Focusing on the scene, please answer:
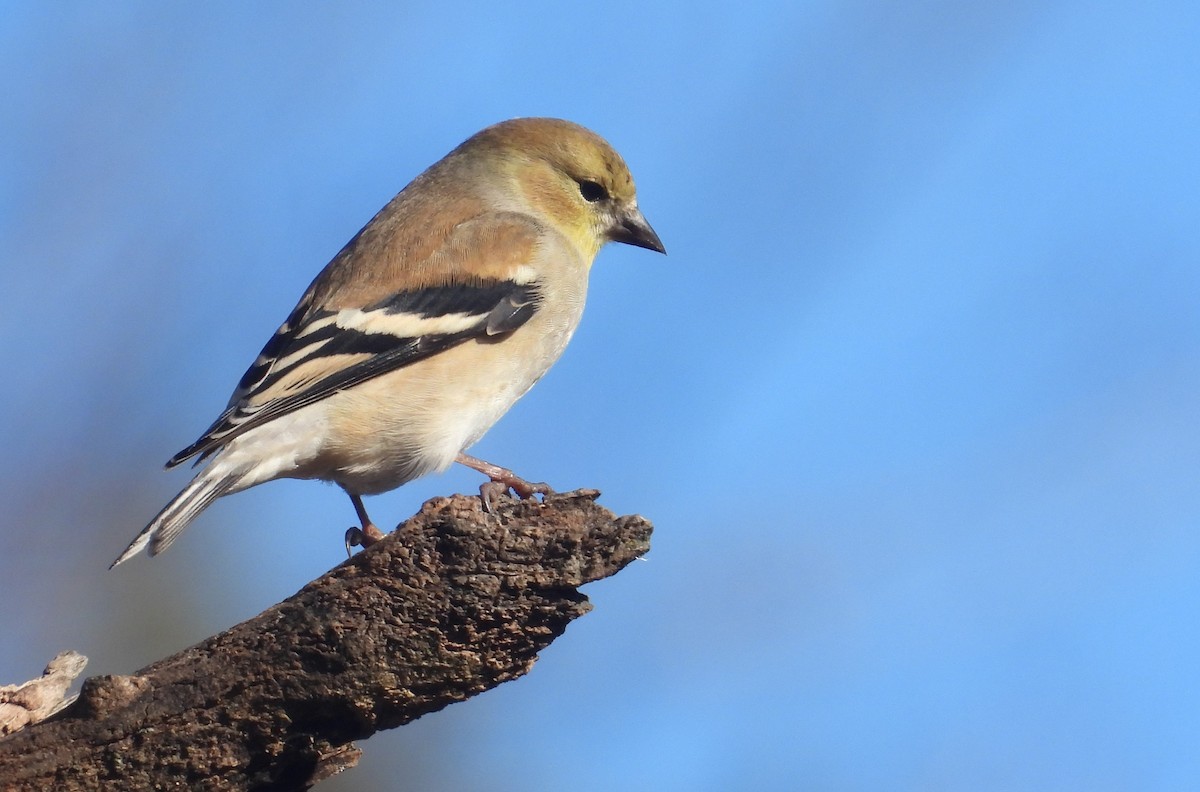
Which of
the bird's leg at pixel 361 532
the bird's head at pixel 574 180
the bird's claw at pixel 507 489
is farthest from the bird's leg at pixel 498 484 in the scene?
the bird's head at pixel 574 180

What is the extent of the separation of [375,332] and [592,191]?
6.84 ft

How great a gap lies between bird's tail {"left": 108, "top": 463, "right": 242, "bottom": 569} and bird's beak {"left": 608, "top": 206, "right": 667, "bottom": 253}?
3.15m

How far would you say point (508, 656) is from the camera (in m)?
4.09

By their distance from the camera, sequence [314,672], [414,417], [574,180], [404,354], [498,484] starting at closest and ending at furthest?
[314,672] → [498,484] → [414,417] → [404,354] → [574,180]

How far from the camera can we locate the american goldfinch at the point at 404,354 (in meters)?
5.68

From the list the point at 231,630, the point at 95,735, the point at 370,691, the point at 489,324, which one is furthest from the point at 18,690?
the point at 489,324

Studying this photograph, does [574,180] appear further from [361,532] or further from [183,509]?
[183,509]

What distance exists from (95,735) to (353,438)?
212 cm

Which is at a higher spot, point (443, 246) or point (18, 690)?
point (443, 246)

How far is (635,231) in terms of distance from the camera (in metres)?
7.84

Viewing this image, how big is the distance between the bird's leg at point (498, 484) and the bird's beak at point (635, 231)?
226cm

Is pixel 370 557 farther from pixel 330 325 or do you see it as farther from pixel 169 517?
pixel 330 325

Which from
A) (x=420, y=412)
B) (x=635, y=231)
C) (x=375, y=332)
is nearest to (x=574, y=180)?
(x=635, y=231)

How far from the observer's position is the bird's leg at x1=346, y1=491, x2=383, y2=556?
6.31 m
